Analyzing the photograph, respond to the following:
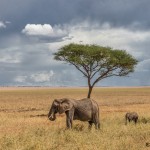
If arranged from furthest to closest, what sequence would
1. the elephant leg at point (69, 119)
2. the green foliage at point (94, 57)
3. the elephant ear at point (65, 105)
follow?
the green foliage at point (94, 57)
the elephant ear at point (65, 105)
the elephant leg at point (69, 119)

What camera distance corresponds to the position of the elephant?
733 inches

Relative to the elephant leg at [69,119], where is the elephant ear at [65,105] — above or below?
above

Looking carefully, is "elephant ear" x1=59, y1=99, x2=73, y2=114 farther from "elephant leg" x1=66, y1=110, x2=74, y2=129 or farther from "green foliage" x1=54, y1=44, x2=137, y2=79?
"green foliage" x1=54, y1=44, x2=137, y2=79

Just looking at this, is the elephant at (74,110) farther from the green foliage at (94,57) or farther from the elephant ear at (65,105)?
the green foliage at (94,57)

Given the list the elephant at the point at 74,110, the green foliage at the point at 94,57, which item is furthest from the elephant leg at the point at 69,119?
the green foliage at the point at 94,57

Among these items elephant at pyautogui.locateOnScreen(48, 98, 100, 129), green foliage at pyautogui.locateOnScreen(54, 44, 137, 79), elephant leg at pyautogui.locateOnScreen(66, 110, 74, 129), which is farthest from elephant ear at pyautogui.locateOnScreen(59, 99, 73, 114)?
green foliage at pyautogui.locateOnScreen(54, 44, 137, 79)

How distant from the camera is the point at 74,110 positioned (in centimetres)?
1914

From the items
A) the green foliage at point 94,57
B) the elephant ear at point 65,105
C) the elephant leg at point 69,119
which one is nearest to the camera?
the elephant leg at point 69,119

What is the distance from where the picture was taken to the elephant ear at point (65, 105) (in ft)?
60.9

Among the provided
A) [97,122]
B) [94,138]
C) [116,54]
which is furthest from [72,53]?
[94,138]

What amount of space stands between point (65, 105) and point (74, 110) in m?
0.68

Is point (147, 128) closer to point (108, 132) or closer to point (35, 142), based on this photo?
point (108, 132)

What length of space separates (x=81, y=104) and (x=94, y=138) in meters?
3.69

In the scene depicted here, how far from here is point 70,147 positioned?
13.8m
